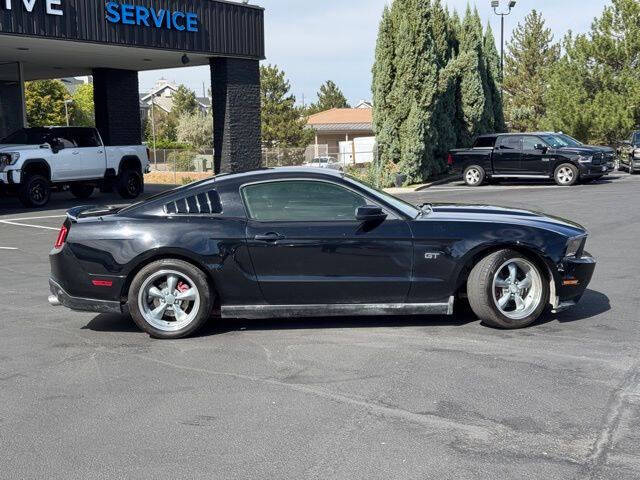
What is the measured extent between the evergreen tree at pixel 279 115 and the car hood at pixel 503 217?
175ft

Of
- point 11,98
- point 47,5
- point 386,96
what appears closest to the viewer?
point 47,5

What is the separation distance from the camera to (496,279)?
6738 millimetres

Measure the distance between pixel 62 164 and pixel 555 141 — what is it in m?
14.9

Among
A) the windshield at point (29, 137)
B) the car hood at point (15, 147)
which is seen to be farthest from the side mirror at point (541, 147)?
the car hood at point (15, 147)

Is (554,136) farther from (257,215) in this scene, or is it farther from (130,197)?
(257,215)

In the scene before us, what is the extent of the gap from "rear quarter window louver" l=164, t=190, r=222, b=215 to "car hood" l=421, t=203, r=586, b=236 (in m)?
1.83

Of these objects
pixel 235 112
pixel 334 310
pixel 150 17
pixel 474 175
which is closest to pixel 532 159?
pixel 474 175

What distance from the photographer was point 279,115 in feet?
206

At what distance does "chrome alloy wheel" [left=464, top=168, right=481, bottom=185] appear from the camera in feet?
84.8

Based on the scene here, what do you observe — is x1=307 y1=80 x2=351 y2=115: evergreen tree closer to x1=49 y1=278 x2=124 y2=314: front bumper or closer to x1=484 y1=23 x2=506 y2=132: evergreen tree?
x1=484 y1=23 x2=506 y2=132: evergreen tree

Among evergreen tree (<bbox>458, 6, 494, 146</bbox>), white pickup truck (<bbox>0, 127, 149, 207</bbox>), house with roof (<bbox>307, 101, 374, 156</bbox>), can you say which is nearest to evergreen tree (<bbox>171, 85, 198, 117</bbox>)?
house with roof (<bbox>307, 101, 374, 156</bbox>)

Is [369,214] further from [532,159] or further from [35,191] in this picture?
[532,159]

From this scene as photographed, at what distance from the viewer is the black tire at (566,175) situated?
79.0 ft

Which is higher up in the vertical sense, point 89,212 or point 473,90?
point 473,90
